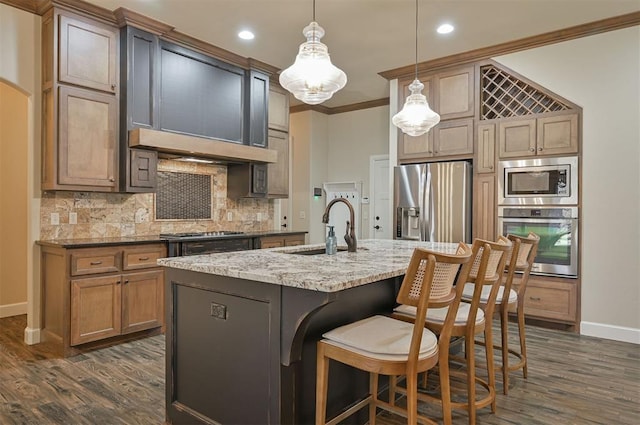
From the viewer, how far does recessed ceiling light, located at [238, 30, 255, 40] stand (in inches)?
171

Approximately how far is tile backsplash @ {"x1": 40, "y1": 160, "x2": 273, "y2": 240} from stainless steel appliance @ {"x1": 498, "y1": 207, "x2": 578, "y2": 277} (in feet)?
10.9

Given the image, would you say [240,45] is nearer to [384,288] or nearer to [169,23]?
[169,23]

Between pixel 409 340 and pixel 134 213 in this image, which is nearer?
pixel 409 340

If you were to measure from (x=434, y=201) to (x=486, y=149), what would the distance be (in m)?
0.82

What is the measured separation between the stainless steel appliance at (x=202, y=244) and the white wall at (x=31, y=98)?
1095 millimetres

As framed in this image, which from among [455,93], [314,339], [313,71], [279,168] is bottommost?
[314,339]

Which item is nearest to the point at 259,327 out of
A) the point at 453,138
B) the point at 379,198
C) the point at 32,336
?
the point at 32,336

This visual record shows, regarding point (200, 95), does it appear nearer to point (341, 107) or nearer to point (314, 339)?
point (341, 107)

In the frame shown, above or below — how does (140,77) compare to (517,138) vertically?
above

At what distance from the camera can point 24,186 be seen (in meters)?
4.69

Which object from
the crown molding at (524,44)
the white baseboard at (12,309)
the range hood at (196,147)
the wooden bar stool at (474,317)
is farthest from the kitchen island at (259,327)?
the white baseboard at (12,309)

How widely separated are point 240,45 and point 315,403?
4014mm

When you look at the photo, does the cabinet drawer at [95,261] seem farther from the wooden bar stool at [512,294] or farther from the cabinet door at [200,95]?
the wooden bar stool at [512,294]

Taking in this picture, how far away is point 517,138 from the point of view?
4.43 m
